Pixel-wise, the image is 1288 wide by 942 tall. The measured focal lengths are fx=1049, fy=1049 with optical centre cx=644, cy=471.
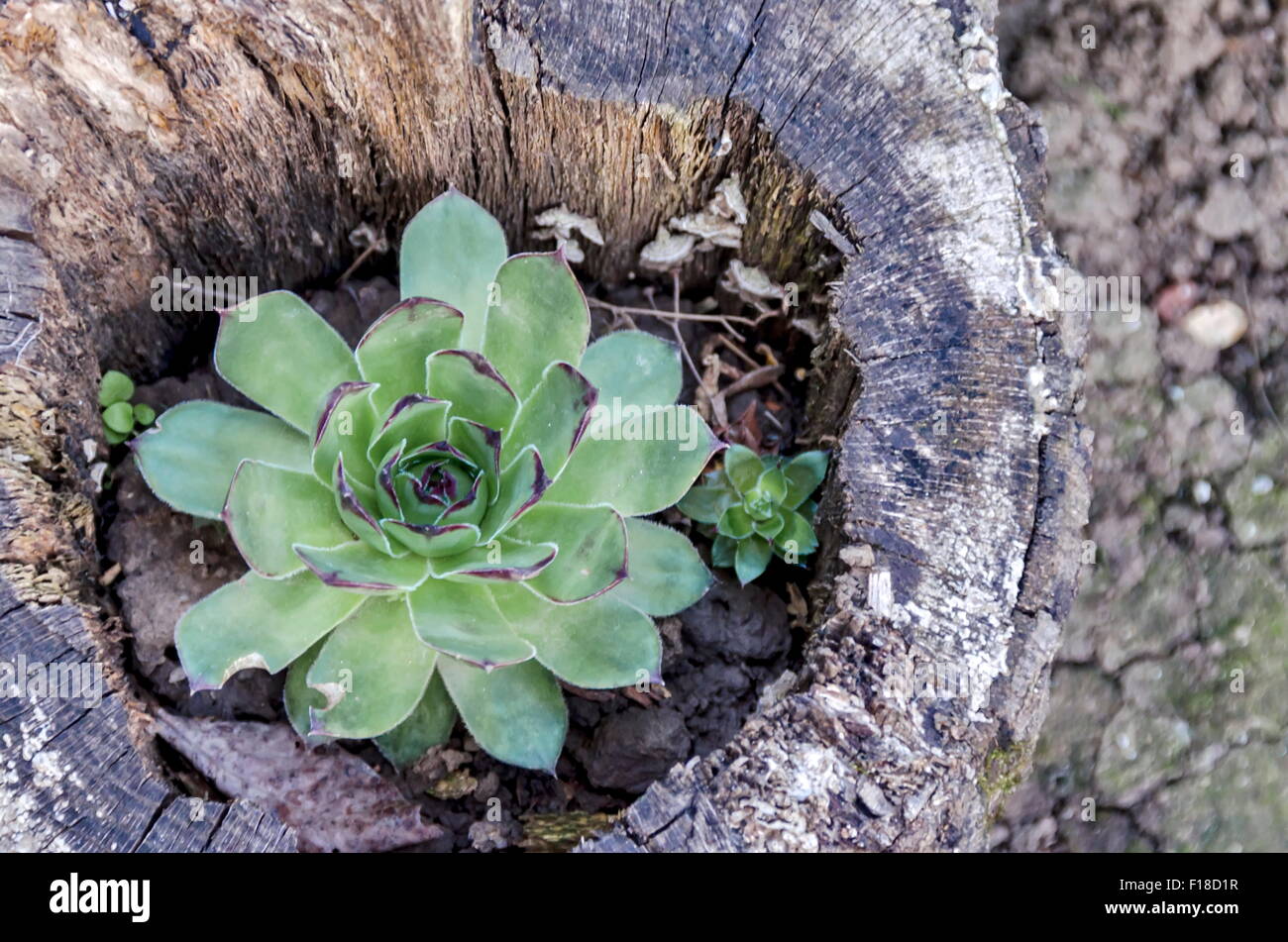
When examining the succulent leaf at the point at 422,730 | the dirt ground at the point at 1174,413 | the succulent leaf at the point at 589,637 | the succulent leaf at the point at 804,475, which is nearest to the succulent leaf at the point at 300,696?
the succulent leaf at the point at 422,730

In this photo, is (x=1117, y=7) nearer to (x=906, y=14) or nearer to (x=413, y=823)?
(x=906, y=14)

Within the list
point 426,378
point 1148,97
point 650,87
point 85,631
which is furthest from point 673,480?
point 1148,97

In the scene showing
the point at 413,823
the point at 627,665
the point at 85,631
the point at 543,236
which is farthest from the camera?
the point at 543,236

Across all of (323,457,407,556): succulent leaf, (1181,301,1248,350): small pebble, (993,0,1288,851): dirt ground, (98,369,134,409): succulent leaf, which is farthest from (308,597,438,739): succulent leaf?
(1181,301,1248,350): small pebble

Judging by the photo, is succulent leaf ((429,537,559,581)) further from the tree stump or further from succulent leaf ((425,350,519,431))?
the tree stump

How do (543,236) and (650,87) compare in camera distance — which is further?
(543,236)

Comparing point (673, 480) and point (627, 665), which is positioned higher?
point (673, 480)

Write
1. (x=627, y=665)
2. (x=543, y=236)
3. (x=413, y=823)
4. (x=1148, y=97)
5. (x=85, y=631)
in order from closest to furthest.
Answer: (x=85, y=631) < (x=627, y=665) < (x=413, y=823) < (x=543, y=236) < (x=1148, y=97)
